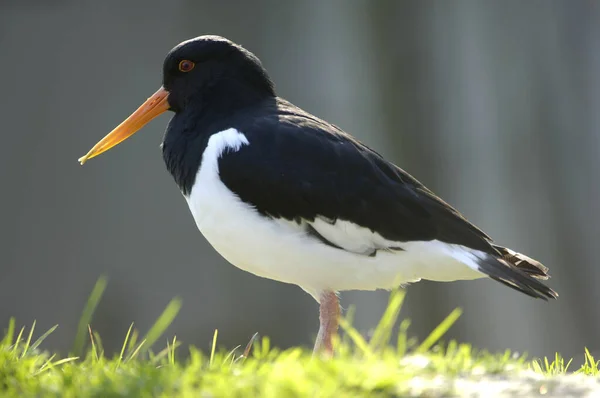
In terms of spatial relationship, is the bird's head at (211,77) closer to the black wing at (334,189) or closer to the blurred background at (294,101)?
the black wing at (334,189)

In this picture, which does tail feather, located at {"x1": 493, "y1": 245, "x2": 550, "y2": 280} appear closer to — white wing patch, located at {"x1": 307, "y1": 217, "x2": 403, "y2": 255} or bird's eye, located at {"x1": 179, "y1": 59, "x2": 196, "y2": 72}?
white wing patch, located at {"x1": 307, "y1": 217, "x2": 403, "y2": 255}

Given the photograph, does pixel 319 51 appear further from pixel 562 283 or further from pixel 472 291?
pixel 562 283

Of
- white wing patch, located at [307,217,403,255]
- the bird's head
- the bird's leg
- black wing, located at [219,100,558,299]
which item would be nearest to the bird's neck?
the bird's head

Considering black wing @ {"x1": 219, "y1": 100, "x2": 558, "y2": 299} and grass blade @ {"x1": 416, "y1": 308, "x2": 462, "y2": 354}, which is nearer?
grass blade @ {"x1": 416, "y1": 308, "x2": 462, "y2": 354}

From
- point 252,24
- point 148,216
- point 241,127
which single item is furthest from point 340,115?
point 241,127

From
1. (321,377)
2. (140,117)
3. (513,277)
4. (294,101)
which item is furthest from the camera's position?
(294,101)

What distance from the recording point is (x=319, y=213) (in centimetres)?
320

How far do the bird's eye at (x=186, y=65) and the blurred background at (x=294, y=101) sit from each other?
4.27 metres

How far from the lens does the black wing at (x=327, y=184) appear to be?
3.18 meters

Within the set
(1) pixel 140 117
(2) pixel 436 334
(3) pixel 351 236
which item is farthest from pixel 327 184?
(1) pixel 140 117

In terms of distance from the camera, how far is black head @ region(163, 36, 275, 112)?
372 centimetres

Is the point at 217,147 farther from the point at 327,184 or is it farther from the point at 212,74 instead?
the point at 212,74

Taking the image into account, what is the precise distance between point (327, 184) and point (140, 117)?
1.33 m

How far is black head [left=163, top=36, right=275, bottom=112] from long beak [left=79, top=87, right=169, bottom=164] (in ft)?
0.31
